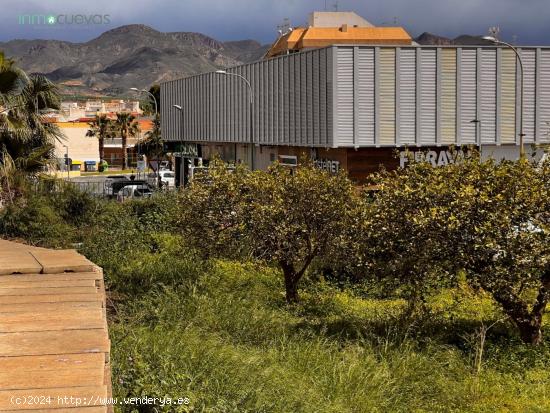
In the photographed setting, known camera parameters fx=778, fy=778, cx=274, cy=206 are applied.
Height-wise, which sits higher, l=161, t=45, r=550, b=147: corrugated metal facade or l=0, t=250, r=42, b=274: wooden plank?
l=161, t=45, r=550, b=147: corrugated metal facade

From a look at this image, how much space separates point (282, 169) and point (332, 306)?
10.3 feet

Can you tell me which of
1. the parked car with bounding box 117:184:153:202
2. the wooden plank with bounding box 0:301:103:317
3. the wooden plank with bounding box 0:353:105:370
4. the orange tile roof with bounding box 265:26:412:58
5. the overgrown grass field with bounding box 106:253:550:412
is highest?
the orange tile roof with bounding box 265:26:412:58

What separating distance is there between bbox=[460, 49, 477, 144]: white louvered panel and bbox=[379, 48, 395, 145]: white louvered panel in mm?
3327

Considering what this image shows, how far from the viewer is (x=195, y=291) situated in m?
13.5

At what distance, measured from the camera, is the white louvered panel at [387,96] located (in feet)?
111

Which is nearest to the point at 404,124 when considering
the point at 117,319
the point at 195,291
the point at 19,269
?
the point at 195,291

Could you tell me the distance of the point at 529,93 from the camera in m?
36.0

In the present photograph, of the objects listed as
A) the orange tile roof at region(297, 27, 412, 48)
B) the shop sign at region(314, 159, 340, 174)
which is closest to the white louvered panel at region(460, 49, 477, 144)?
the shop sign at region(314, 159, 340, 174)

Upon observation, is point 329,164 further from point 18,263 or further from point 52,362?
point 52,362

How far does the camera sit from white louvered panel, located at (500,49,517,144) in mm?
35531

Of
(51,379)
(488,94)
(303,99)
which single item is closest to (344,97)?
(303,99)

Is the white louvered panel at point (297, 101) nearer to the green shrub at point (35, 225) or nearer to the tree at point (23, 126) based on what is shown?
the tree at point (23, 126)

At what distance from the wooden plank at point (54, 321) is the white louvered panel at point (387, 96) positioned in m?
30.9

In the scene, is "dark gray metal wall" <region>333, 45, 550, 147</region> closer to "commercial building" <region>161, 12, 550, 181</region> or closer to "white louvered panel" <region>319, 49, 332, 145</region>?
"commercial building" <region>161, 12, 550, 181</region>
